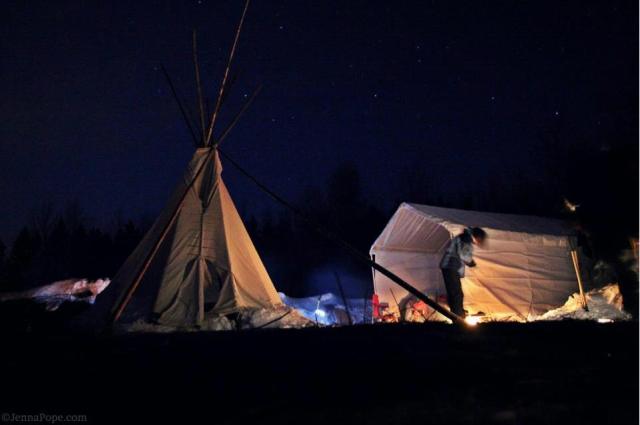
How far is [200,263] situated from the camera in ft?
19.1

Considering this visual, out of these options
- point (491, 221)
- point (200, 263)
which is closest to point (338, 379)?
point (200, 263)

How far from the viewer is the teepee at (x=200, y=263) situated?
5379mm

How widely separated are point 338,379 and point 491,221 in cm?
806

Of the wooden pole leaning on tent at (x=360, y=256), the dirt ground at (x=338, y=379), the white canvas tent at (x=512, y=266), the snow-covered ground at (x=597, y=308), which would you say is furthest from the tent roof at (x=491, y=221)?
the dirt ground at (x=338, y=379)

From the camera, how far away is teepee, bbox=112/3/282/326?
538 cm

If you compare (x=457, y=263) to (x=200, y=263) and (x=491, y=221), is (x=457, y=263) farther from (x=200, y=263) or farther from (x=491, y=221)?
(x=200, y=263)

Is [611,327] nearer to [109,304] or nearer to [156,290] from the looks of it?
[156,290]

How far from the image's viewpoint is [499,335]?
2.58 metres

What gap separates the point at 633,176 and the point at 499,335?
10.5 ft

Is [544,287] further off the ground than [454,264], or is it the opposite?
[454,264]

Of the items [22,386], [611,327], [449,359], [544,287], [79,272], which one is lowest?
[79,272]

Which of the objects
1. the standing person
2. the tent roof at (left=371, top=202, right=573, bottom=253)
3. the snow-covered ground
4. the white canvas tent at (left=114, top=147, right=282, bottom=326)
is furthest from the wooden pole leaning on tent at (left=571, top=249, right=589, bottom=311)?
A: the white canvas tent at (left=114, top=147, right=282, bottom=326)

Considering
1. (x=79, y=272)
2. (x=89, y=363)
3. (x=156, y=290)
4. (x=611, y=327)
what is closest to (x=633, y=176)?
(x=611, y=327)

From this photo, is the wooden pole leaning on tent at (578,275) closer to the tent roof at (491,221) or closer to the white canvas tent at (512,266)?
the white canvas tent at (512,266)
